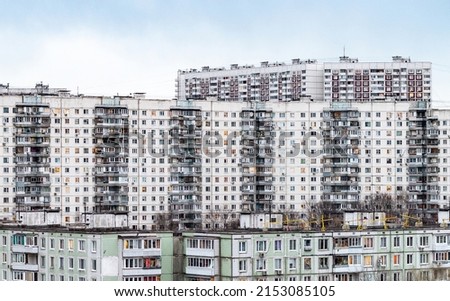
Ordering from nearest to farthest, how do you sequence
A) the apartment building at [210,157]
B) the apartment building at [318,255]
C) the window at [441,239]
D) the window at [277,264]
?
the apartment building at [318,255], the window at [277,264], the window at [441,239], the apartment building at [210,157]

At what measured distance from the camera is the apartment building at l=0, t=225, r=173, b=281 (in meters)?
7.57

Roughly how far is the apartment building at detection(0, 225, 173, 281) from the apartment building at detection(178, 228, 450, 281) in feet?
0.71

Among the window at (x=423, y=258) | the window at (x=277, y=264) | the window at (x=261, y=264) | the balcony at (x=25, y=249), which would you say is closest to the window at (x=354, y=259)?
the window at (x=423, y=258)

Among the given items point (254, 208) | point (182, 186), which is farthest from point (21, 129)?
point (254, 208)

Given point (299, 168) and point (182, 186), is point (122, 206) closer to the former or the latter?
point (182, 186)

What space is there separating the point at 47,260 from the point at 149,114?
8.77 metres

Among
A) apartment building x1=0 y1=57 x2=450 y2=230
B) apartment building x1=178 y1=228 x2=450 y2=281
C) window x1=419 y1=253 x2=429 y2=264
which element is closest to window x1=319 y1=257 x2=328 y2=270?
apartment building x1=178 y1=228 x2=450 y2=281

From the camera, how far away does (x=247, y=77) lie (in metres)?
27.0

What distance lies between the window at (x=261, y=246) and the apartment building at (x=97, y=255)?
614 mm

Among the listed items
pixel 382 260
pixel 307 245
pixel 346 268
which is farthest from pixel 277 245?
pixel 382 260

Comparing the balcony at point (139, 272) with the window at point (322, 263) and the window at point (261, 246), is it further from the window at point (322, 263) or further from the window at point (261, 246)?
the window at point (322, 263)

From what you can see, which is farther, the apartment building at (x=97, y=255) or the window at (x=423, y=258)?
the window at (x=423, y=258)

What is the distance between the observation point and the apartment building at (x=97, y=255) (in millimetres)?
7572
